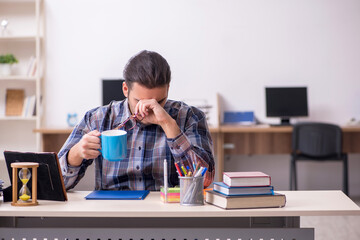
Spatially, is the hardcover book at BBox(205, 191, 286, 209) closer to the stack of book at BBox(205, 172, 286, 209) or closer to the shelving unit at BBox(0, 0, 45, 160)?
the stack of book at BBox(205, 172, 286, 209)

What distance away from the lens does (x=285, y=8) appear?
5.54m

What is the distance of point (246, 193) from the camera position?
167cm

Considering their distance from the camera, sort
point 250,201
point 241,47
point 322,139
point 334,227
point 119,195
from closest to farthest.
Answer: point 250,201 < point 119,195 < point 334,227 < point 322,139 < point 241,47

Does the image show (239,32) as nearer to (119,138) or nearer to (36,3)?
(36,3)

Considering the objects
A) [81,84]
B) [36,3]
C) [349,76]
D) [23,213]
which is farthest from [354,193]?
[23,213]

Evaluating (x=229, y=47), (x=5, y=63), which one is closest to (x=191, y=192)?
(x=229, y=47)

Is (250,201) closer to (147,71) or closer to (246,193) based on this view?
(246,193)

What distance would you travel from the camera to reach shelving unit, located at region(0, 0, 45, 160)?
5625 millimetres

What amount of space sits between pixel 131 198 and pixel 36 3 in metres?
4.15

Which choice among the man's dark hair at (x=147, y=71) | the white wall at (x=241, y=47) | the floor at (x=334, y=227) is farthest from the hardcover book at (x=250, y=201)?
the white wall at (x=241, y=47)

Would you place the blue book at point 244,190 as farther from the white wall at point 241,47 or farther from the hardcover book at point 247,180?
the white wall at point 241,47

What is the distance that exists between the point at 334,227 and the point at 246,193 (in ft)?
8.56

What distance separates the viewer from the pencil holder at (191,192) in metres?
1.71

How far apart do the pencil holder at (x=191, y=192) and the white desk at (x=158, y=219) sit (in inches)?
1.2
